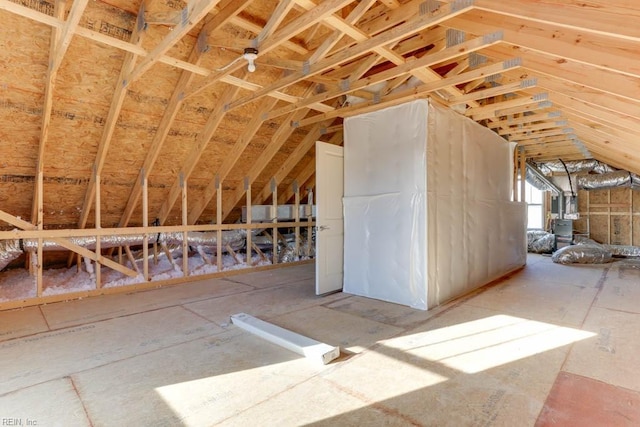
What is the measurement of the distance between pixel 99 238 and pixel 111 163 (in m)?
1.07

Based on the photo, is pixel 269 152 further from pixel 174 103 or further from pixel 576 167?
pixel 576 167

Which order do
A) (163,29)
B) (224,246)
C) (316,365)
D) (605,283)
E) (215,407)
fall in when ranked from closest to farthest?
(215,407) → (316,365) → (163,29) → (605,283) → (224,246)

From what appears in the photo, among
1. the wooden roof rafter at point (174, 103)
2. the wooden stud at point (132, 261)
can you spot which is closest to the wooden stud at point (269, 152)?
the wooden roof rafter at point (174, 103)

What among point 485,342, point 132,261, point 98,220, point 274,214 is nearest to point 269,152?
point 274,214

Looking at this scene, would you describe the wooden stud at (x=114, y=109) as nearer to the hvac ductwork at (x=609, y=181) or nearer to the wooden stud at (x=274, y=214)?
the wooden stud at (x=274, y=214)

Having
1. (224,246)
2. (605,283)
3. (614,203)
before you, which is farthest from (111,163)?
(614,203)

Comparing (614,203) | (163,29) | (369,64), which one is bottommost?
(614,203)

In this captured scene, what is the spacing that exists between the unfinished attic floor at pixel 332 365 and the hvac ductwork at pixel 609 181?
4.71m

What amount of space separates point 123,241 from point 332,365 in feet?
14.0

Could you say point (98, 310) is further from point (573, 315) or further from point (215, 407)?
point (573, 315)

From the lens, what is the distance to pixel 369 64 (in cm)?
333

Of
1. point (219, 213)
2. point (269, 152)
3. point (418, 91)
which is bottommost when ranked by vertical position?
point (219, 213)

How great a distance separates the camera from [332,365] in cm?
233

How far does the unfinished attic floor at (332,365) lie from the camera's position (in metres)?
1.79
